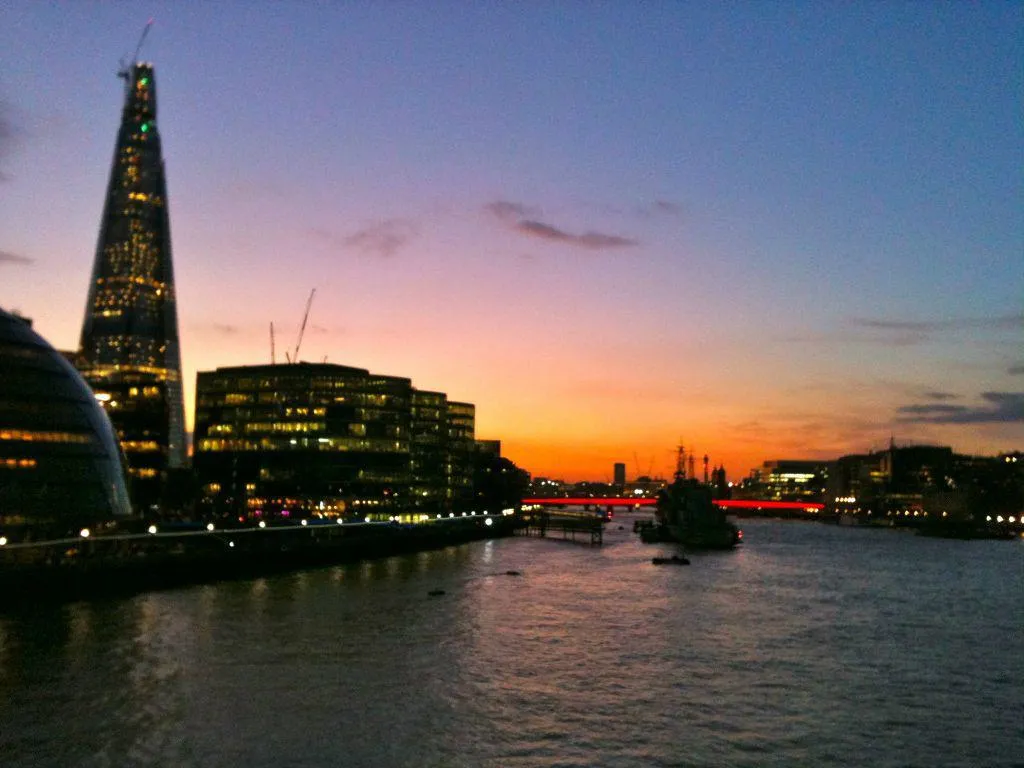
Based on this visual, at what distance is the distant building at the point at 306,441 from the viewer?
182 meters

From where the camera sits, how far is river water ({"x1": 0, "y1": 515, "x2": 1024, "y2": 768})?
30.4 m

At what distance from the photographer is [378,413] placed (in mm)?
190250

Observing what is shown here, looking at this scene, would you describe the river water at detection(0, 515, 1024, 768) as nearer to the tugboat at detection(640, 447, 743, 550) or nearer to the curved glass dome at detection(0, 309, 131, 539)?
the curved glass dome at detection(0, 309, 131, 539)

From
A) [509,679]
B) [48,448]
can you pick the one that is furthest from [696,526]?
[509,679]

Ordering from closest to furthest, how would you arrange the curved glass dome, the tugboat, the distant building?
the curved glass dome, the tugboat, the distant building

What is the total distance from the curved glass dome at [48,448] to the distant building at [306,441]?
9392 centimetres

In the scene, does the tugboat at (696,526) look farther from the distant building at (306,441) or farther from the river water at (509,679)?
the river water at (509,679)

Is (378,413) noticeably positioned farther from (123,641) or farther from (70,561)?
(123,641)

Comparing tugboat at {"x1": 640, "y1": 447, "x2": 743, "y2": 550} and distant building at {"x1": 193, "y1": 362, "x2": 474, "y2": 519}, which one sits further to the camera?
distant building at {"x1": 193, "y1": 362, "x2": 474, "y2": 519}

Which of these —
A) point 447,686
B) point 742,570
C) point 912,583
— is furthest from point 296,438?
point 447,686

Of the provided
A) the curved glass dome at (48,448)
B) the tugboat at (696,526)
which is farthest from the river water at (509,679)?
the tugboat at (696,526)

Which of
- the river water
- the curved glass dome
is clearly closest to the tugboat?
the river water

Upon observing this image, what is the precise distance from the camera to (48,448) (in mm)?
77062

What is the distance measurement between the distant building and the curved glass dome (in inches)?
3698
